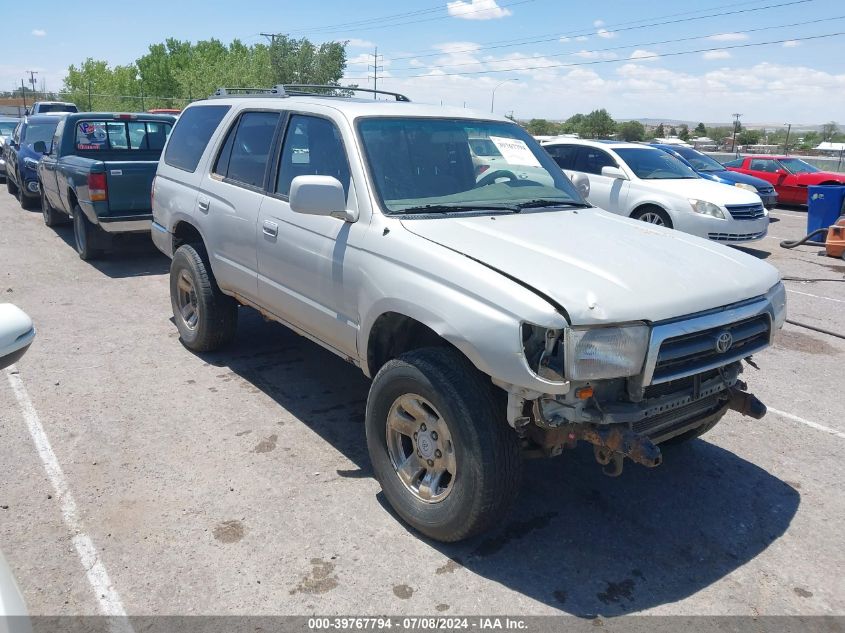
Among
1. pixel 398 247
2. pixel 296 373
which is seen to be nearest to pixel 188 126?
pixel 296 373

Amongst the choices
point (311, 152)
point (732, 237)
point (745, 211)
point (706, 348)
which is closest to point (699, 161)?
point (745, 211)

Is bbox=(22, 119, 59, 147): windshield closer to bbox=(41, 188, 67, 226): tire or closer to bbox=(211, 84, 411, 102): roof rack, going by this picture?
bbox=(41, 188, 67, 226): tire

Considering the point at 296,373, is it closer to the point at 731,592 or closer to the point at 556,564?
the point at 556,564

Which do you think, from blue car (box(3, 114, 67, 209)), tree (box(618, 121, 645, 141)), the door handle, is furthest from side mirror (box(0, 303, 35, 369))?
tree (box(618, 121, 645, 141))

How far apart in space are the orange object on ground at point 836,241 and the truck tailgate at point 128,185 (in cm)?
1080

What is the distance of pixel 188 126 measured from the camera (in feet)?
19.7

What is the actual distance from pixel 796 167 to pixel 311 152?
63.4ft

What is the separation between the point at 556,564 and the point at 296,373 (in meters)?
2.93

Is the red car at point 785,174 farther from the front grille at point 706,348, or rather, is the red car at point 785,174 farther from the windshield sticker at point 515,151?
the front grille at point 706,348

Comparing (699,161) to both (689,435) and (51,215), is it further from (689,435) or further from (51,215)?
(689,435)

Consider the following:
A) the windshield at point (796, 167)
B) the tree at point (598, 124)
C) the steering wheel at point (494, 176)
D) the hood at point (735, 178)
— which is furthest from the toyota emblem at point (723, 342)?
the tree at point (598, 124)

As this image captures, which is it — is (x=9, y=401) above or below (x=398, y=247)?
below

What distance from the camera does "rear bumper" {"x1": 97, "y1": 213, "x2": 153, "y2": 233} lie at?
8.55 meters

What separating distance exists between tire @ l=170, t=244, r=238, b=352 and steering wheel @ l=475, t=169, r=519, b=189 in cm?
242
